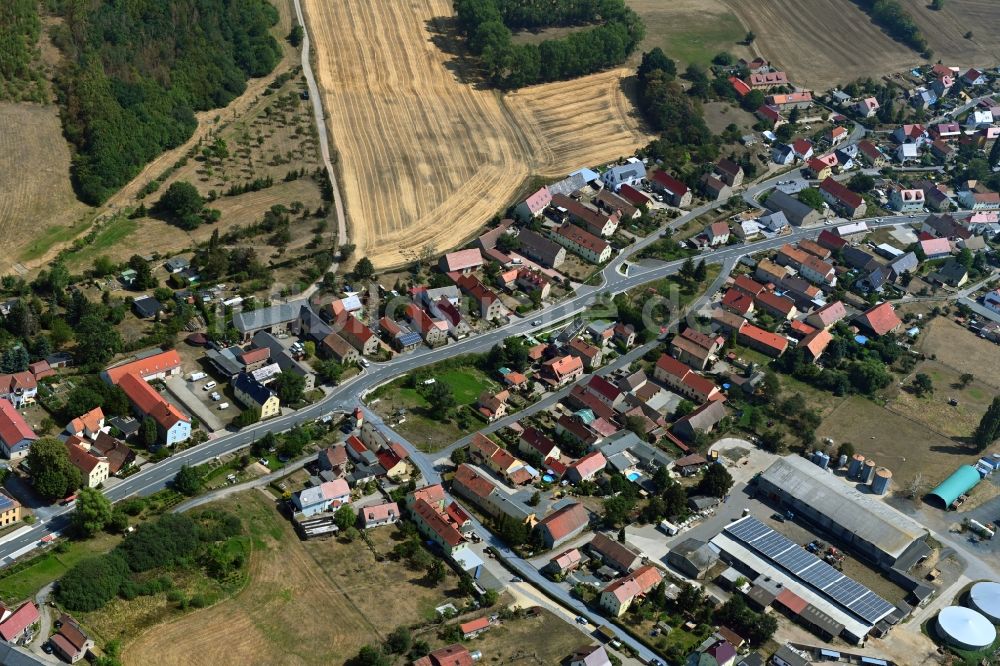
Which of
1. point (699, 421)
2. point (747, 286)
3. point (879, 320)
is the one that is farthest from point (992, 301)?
point (699, 421)

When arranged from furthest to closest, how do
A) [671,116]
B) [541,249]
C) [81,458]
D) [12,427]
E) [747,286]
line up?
[671,116] → [541,249] → [747,286] → [12,427] → [81,458]

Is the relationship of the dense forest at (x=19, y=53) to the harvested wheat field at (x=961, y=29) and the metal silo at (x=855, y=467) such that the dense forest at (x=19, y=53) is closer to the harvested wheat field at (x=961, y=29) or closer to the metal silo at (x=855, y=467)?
the metal silo at (x=855, y=467)

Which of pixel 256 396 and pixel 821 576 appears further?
pixel 256 396

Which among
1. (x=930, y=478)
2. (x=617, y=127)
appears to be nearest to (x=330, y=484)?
(x=930, y=478)

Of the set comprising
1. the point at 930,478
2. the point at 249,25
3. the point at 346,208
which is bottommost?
the point at 930,478

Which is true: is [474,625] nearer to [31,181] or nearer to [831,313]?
[831,313]

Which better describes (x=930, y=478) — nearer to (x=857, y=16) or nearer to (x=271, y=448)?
(x=271, y=448)

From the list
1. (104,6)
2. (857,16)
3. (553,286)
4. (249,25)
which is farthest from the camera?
(857,16)
